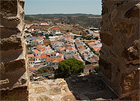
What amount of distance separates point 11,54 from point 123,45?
1252 millimetres

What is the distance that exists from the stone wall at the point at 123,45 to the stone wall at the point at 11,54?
114cm

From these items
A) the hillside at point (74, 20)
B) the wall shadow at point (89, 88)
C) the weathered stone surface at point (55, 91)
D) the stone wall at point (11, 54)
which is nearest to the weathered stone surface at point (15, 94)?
the stone wall at point (11, 54)

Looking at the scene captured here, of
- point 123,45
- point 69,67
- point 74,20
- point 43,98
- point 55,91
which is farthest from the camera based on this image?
point 74,20

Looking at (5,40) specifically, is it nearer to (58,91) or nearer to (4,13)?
(4,13)

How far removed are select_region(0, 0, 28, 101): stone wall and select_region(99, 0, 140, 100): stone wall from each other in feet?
3.74

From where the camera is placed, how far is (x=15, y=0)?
1114 mm

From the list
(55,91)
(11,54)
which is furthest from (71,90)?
(11,54)

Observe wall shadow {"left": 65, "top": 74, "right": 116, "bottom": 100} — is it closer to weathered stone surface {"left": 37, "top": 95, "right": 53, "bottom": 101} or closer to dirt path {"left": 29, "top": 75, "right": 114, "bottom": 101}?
dirt path {"left": 29, "top": 75, "right": 114, "bottom": 101}

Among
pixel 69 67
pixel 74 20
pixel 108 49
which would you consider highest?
pixel 74 20

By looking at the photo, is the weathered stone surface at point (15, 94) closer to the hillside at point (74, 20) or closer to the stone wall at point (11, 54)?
the stone wall at point (11, 54)

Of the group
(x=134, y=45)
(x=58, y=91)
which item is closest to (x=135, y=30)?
(x=134, y=45)

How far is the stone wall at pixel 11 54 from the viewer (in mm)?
1124

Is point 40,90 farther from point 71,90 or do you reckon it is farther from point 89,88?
point 89,88

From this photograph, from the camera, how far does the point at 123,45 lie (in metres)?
1.65
